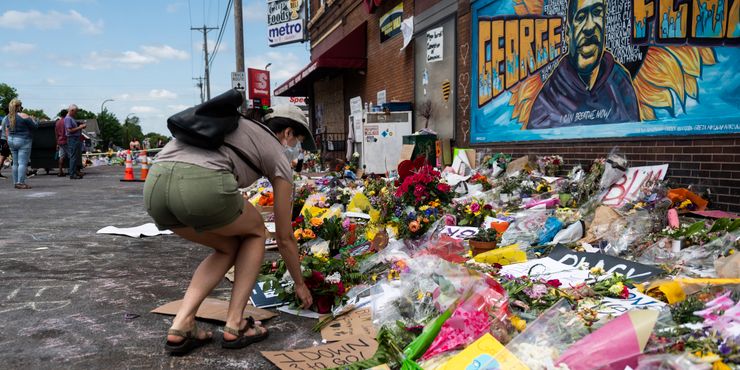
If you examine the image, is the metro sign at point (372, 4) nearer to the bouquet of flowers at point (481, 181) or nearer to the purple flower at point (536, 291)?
the bouquet of flowers at point (481, 181)

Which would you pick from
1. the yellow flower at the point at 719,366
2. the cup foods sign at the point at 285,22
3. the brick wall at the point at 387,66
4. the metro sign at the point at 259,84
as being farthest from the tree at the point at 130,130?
the yellow flower at the point at 719,366

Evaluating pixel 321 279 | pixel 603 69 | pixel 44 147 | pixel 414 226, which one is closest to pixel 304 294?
pixel 321 279

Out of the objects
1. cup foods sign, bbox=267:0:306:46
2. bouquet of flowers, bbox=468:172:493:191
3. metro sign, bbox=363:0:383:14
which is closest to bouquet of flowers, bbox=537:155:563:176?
bouquet of flowers, bbox=468:172:493:191

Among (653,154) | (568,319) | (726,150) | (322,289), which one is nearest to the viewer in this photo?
(568,319)

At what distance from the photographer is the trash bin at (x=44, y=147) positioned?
15.2 m

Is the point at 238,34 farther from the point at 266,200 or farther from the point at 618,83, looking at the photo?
the point at 618,83

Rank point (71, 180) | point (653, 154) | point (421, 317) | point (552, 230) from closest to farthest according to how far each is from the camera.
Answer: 1. point (421, 317)
2. point (552, 230)
3. point (653, 154)
4. point (71, 180)

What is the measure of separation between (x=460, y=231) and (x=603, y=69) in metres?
3.05

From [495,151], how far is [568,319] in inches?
252

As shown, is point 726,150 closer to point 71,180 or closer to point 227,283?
point 227,283

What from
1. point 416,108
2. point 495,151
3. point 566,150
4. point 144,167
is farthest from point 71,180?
point 566,150

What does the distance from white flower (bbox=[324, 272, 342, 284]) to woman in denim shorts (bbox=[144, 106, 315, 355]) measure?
37 cm

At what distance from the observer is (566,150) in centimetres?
695

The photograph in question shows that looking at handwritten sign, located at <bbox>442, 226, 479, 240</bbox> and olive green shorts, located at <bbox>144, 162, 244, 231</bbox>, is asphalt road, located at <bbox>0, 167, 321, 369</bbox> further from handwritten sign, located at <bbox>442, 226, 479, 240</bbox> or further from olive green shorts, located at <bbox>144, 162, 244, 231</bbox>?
handwritten sign, located at <bbox>442, 226, 479, 240</bbox>
